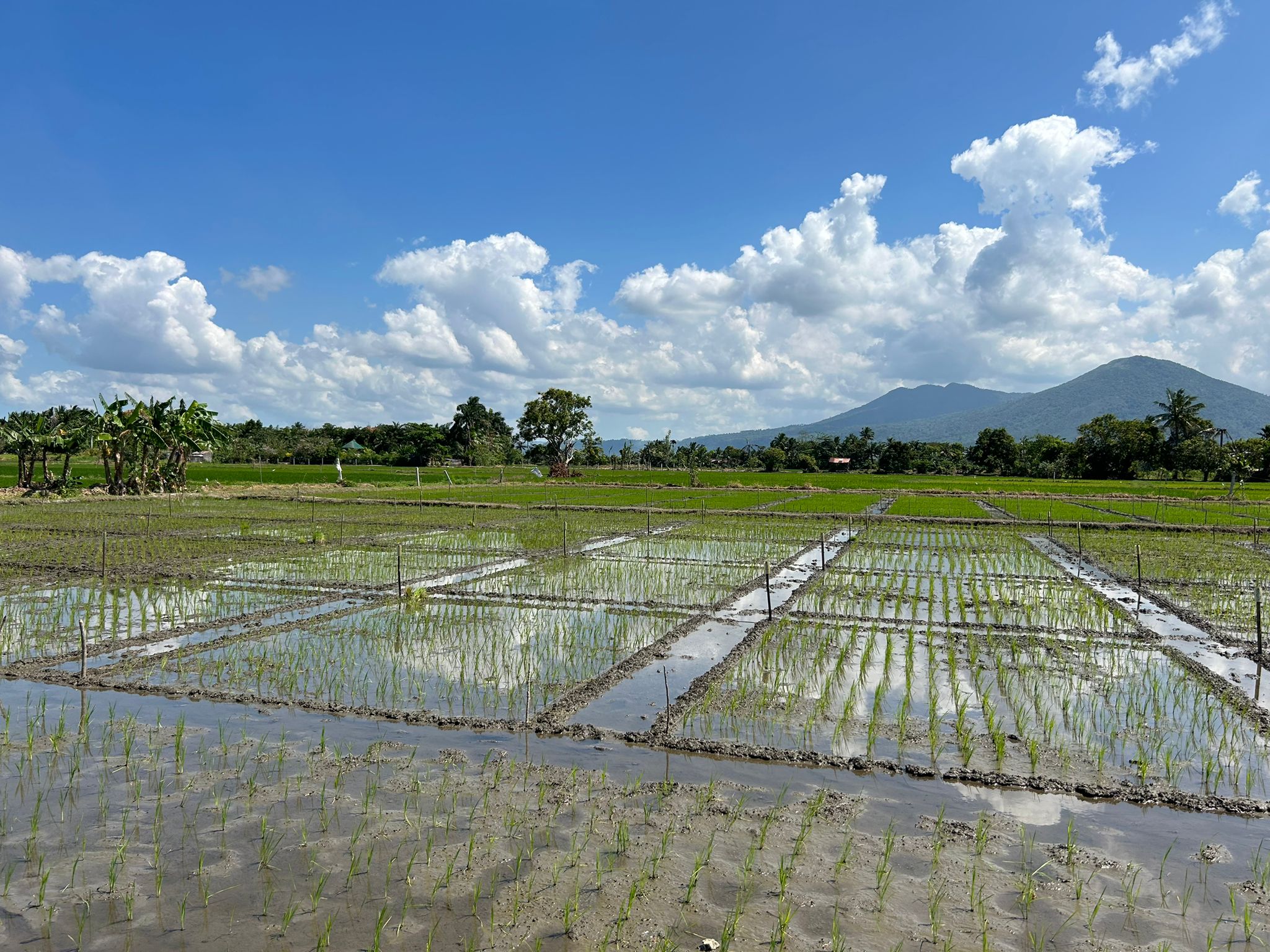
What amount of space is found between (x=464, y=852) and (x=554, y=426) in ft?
164

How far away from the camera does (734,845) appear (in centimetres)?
395

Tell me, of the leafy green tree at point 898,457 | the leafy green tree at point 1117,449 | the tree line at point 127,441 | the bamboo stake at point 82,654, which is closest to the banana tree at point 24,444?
the tree line at point 127,441

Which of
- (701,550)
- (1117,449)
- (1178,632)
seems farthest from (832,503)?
(1117,449)

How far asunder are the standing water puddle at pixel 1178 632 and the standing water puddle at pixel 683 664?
178 inches

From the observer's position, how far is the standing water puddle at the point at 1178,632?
7.04 metres

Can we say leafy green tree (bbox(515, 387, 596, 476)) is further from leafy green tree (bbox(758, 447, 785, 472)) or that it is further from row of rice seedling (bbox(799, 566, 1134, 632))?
row of rice seedling (bbox(799, 566, 1134, 632))

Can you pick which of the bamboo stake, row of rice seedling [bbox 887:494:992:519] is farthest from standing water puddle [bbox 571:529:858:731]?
row of rice seedling [bbox 887:494:992:519]

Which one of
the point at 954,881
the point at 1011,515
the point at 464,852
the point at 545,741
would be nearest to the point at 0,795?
the point at 464,852

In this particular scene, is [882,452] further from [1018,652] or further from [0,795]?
[0,795]

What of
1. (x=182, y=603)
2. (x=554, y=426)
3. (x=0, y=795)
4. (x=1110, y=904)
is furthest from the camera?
(x=554, y=426)

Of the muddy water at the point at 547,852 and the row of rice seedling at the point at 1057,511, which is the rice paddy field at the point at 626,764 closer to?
the muddy water at the point at 547,852

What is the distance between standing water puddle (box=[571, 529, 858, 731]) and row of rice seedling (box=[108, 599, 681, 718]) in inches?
17.0

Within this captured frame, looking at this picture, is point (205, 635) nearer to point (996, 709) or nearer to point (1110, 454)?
point (996, 709)

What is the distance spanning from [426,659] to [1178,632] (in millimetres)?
8883
